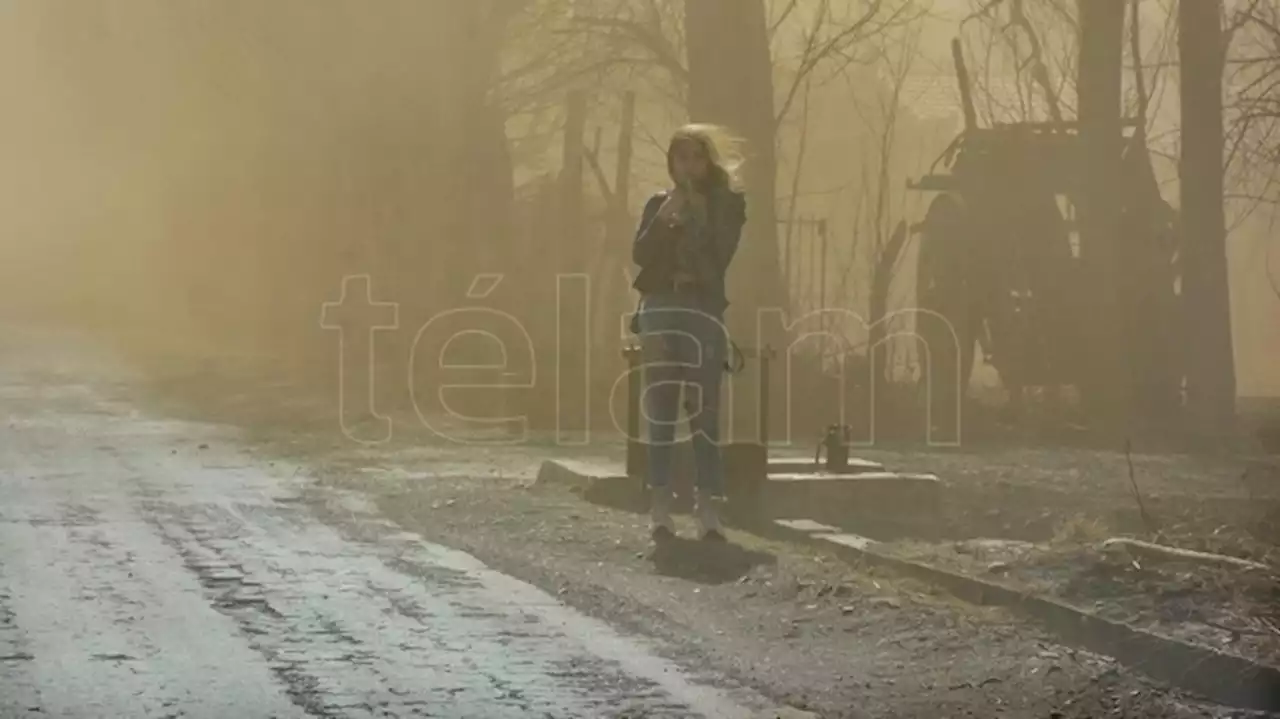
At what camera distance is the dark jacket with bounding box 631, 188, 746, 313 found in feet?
21.6

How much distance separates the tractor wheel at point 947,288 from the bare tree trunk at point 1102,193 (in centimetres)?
103

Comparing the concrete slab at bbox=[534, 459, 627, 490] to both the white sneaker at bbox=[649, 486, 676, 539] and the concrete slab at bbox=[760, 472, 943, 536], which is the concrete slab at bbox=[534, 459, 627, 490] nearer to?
the concrete slab at bbox=[760, 472, 943, 536]

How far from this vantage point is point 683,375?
6.66m

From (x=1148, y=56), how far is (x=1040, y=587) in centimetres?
911

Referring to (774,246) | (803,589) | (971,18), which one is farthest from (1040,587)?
(971,18)

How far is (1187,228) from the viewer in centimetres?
1295

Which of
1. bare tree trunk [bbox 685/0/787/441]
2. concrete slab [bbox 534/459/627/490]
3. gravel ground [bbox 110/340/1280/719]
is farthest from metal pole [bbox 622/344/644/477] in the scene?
bare tree trunk [bbox 685/0/787/441]

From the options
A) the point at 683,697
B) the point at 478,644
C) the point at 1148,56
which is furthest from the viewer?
the point at 1148,56

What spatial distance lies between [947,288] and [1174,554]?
Result: 912cm

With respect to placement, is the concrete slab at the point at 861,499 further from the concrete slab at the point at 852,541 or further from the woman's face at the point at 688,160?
the woman's face at the point at 688,160

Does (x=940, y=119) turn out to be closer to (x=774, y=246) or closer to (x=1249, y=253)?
(x=1249, y=253)

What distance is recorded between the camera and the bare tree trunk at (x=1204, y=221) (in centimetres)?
1193

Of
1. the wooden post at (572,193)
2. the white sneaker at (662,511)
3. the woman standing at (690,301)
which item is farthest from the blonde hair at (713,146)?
the wooden post at (572,193)

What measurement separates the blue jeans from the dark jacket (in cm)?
7
